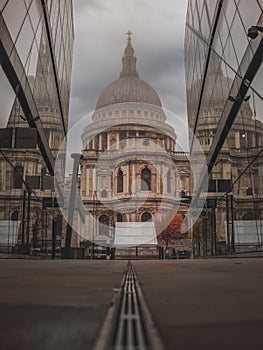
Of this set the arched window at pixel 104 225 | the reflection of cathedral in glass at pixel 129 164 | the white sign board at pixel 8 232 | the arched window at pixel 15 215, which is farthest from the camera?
the reflection of cathedral in glass at pixel 129 164

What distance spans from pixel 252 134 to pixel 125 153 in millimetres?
74784

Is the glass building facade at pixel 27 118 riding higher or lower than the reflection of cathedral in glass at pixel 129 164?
lower

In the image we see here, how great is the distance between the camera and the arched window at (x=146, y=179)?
279 ft

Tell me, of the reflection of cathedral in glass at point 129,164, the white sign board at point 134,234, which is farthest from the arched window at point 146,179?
the white sign board at point 134,234

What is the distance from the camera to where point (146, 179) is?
281 feet

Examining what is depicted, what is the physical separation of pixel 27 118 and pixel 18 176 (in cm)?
212

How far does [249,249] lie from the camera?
44.1 ft

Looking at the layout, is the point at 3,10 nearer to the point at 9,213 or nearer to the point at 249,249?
the point at 9,213

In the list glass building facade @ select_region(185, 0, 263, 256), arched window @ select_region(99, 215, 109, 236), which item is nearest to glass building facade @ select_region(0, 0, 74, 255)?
A: glass building facade @ select_region(185, 0, 263, 256)

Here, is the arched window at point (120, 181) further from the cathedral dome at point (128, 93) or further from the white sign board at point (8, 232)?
the white sign board at point (8, 232)

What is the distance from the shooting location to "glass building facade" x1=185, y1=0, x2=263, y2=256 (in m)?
11.2

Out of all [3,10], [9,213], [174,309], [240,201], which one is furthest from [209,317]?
[240,201]

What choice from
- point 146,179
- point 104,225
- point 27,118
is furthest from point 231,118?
point 146,179

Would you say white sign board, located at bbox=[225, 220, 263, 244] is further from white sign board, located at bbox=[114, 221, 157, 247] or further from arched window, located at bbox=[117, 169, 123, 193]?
arched window, located at bbox=[117, 169, 123, 193]
